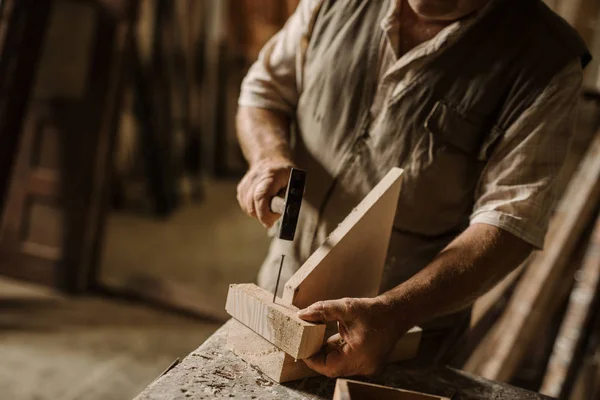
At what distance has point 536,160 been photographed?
53.9 inches

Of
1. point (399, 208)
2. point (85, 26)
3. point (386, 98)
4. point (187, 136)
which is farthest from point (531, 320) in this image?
point (187, 136)

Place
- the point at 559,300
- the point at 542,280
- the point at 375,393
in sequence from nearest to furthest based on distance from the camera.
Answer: the point at 375,393, the point at 542,280, the point at 559,300

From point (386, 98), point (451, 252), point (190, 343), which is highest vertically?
point (386, 98)

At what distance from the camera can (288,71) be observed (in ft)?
5.45

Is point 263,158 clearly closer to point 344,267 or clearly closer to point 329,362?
point 344,267

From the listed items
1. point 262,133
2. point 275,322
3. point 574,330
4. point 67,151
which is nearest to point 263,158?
point 262,133

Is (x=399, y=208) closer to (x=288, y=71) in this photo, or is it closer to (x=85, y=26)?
(x=288, y=71)

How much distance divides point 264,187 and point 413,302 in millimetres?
422

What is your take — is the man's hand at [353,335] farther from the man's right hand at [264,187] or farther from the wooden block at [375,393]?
the man's right hand at [264,187]

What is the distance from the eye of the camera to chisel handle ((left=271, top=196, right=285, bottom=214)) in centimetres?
130

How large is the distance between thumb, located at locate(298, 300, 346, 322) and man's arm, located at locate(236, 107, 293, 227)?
0.91 ft

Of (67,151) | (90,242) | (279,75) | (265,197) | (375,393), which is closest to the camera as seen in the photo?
(375,393)

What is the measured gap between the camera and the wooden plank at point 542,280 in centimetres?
245

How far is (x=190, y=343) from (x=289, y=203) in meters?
2.66
